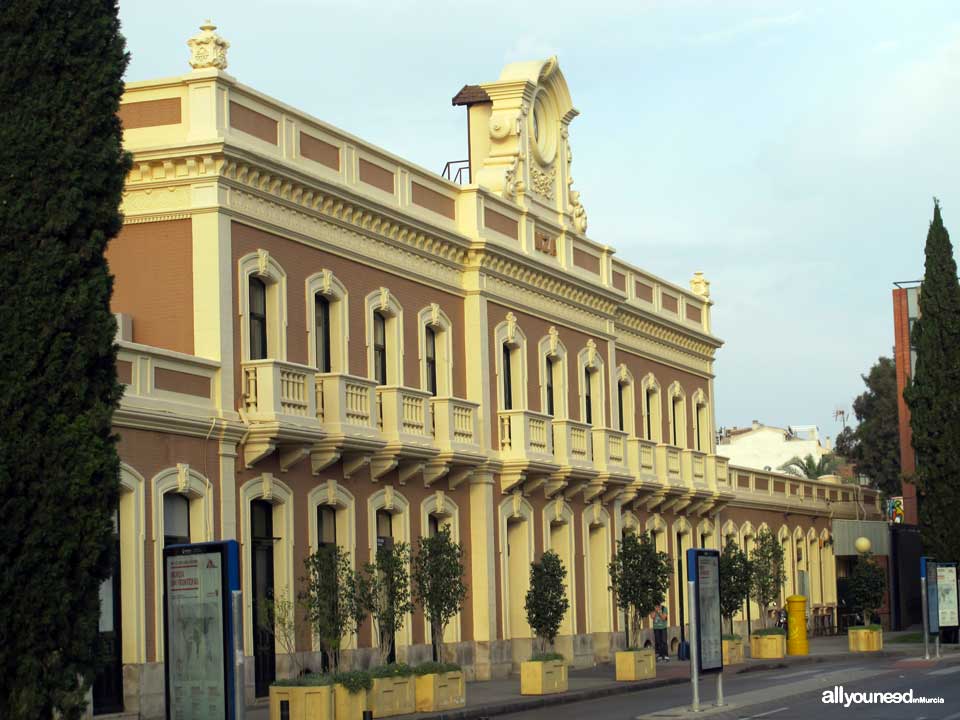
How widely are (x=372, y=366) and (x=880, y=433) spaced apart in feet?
201

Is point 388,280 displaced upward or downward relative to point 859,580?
upward

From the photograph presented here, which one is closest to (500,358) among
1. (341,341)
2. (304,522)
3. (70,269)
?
(341,341)

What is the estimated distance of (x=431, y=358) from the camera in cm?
3788

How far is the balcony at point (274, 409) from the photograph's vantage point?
1156 inches

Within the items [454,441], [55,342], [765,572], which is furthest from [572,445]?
[55,342]

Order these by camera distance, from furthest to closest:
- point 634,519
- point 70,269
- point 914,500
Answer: point 914,500 < point 634,519 < point 70,269

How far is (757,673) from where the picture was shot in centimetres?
4066

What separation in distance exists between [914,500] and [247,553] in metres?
44.6

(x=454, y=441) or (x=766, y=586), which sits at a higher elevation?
(x=454, y=441)

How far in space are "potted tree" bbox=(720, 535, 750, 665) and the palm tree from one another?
53.6 metres

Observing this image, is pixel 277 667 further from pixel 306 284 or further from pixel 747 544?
pixel 747 544

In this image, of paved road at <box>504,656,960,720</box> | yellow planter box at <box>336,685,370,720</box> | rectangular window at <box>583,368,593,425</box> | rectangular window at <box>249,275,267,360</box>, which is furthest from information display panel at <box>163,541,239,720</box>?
rectangular window at <box>583,368,593,425</box>

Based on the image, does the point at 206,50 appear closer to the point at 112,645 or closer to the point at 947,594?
the point at 112,645

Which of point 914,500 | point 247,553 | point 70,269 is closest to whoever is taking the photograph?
point 70,269
